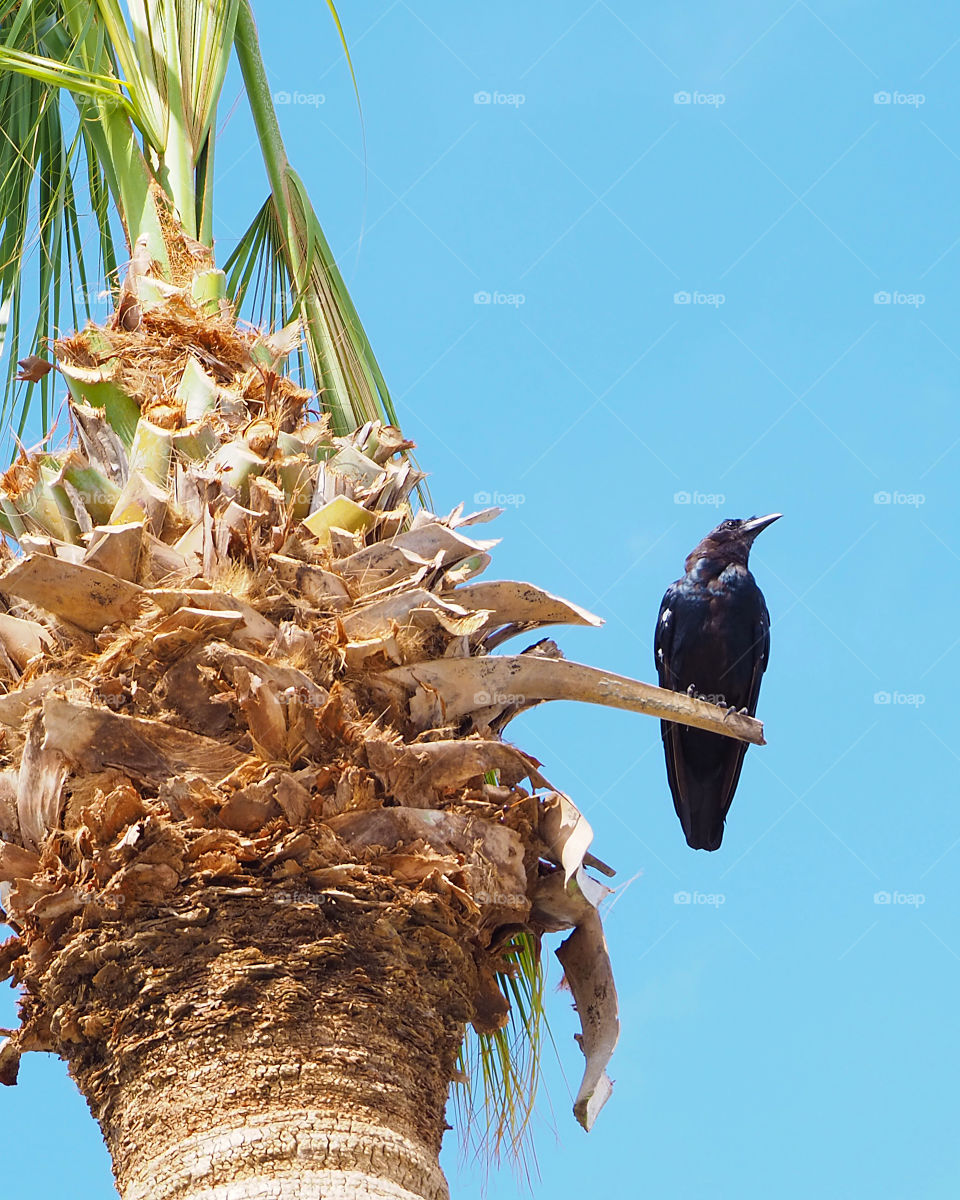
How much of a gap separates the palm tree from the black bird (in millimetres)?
2677

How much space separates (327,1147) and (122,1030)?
1.53 feet

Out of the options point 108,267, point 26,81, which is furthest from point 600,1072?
point 26,81

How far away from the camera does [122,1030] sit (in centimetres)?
263

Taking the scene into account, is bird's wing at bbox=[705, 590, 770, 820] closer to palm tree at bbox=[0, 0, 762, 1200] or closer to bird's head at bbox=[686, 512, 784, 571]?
bird's head at bbox=[686, 512, 784, 571]

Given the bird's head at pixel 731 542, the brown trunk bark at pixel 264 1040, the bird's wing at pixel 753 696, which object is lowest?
the brown trunk bark at pixel 264 1040

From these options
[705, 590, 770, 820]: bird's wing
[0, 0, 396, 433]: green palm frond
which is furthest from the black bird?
[0, 0, 396, 433]: green palm frond

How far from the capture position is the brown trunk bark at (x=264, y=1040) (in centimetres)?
243

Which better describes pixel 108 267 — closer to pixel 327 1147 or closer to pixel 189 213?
pixel 189 213

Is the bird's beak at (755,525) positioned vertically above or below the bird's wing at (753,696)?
above

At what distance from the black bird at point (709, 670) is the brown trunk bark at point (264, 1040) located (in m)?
3.51

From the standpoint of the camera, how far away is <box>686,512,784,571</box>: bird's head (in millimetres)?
6484

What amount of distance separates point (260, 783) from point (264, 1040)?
0.47 m

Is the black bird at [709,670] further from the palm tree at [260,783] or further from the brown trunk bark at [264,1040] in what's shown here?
the brown trunk bark at [264,1040]

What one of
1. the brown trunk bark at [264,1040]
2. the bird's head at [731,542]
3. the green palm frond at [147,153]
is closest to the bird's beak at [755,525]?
the bird's head at [731,542]
